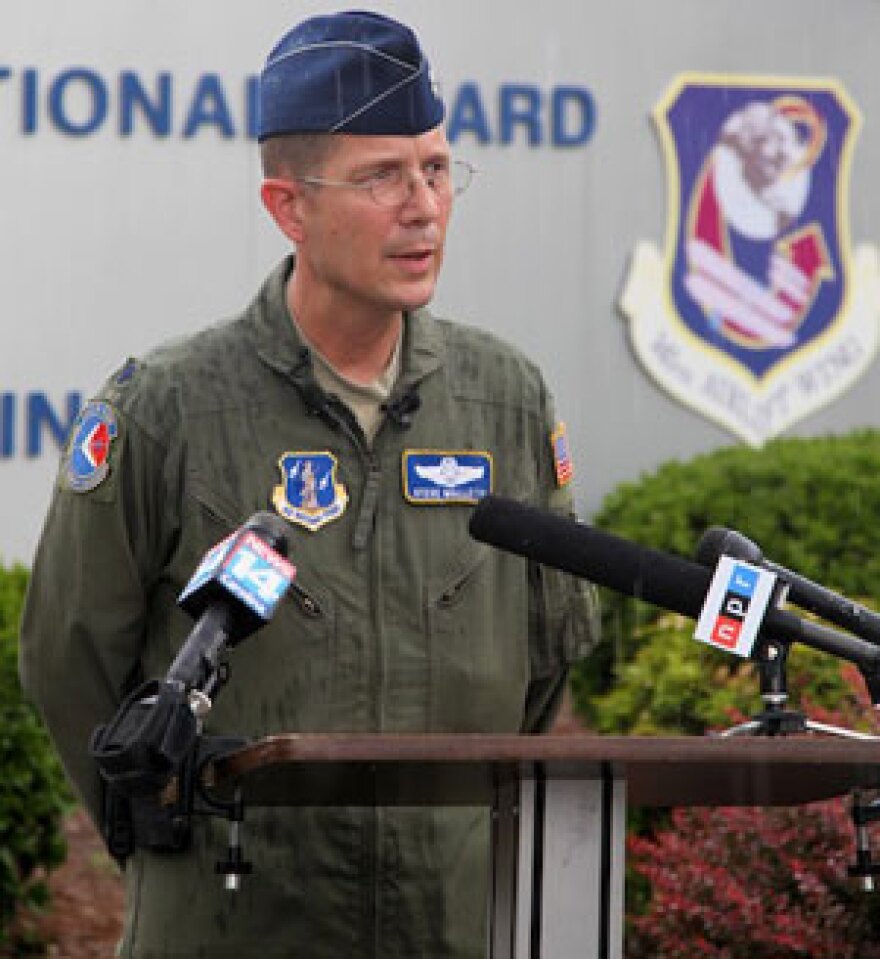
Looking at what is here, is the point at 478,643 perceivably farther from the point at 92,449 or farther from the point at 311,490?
the point at 92,449

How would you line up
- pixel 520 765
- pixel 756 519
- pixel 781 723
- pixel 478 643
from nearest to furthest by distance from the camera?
1. pixel 520 765
2. pixel 781 723
3. pixel 478 643
4. pixel 756 519

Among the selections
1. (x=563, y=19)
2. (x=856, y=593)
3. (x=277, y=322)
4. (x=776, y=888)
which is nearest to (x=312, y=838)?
(x=277, y=322)

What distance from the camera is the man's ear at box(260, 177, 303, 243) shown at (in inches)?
150

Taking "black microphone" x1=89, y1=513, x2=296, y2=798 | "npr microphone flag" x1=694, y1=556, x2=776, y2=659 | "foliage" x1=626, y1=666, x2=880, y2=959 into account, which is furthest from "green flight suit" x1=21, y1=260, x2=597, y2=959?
"foliage" x1=626, y1=666, x2=880, y2=959

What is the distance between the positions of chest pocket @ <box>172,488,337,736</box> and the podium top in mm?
602

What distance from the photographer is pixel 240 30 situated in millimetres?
10195

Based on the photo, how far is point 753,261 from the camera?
10586mm

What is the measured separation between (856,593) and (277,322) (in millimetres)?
5200

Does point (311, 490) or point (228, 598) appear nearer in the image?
point (228, 598)

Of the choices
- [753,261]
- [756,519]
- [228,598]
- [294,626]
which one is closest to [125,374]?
[294,626]

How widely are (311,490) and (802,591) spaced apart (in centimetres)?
103

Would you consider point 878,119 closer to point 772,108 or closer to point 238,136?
point 772,108

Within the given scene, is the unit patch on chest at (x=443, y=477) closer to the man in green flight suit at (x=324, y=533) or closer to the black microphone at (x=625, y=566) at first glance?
the man in green flight suit at (x=324, y=533)

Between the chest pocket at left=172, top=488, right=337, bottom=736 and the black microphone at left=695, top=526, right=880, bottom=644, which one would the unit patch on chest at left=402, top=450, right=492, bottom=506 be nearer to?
the chest pocket at left=172, top=488, right=337, bottom=736
